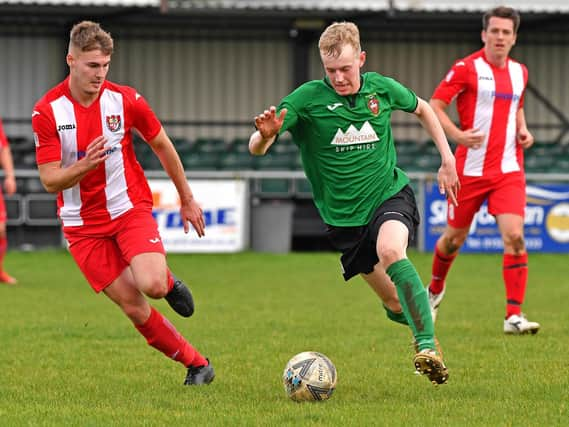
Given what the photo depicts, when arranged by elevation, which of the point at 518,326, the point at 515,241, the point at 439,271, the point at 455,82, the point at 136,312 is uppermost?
the point at 455,82

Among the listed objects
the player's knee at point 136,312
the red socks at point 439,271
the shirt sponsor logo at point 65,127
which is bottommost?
the red socks at point 439,271

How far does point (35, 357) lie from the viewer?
319 inches

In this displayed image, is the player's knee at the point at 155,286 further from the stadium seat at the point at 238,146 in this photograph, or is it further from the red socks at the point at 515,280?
the stadium seat at the point at 238,146

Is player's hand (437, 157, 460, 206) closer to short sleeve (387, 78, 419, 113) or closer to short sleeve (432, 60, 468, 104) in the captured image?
short sleeve (387, 78, 419, 113)

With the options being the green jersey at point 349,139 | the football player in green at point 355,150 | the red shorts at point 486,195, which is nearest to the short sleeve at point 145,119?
the football player in green at point 355,150

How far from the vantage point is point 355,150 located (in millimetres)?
6809

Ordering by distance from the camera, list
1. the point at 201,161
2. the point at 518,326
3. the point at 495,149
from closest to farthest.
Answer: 1. the point at 518,326
2. the point at 495,149
3. the point at 201,161

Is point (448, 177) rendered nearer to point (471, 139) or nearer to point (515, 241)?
point (471, 139)

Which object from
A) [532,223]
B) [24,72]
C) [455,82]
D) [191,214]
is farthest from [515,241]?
[24,72]

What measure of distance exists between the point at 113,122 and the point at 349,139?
1.36 m

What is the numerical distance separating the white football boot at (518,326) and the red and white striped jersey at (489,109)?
115 cm

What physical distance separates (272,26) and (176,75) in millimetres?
2557

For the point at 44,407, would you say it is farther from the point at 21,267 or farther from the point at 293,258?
the point at 293,258

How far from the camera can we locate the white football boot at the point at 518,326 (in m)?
9.04
